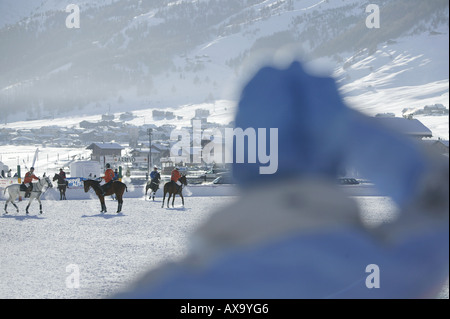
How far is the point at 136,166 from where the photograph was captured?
43406mm

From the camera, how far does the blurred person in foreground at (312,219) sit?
3.97ft

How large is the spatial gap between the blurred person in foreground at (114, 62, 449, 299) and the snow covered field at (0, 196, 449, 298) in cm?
6

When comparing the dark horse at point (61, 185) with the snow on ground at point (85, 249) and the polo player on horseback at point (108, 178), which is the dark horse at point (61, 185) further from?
the snow on ground at point (85, 249)

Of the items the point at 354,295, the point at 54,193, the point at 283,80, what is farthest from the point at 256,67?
the point at 54,193

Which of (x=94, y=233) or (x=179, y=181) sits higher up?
(x=179, y=181)

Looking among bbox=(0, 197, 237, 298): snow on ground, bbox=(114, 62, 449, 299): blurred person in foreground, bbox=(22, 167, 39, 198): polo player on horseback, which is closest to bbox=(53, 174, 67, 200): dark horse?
bbox=(22, 167, 39, 198): polo player on horseback

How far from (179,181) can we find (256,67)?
40.4 feet

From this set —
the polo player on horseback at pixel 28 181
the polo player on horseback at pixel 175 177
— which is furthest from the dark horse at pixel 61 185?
the polo player on horseback at pixel 175 177

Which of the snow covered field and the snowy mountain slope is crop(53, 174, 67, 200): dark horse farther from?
the snowy mountain slope

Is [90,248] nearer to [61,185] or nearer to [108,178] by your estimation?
[108,178]

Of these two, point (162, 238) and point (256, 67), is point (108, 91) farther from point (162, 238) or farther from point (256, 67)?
point (256, 67)

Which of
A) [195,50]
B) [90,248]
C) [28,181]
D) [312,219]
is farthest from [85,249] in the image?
[28,181]

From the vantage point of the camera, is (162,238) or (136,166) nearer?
(162,238)

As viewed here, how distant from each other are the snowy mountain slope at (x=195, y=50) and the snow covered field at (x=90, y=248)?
0.56 metres
